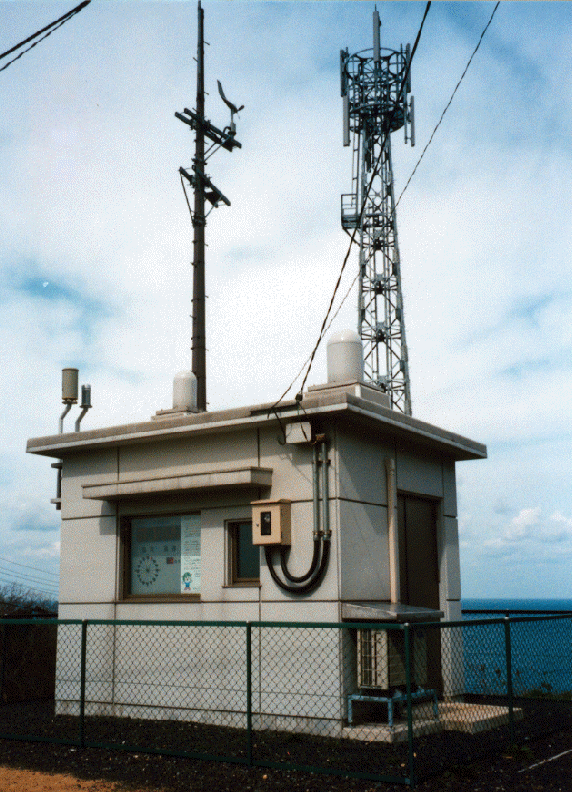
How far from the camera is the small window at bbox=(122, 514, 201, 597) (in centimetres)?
1002

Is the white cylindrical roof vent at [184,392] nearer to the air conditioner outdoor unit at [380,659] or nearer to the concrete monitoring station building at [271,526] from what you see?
the concrete monitoring station building at [271,526]

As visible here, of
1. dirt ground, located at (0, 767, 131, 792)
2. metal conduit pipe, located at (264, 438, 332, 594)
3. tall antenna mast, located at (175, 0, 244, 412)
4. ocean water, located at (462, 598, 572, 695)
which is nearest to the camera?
dirt ground, located at (0, 767, 131, 792)

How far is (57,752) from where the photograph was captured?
7.95 metres

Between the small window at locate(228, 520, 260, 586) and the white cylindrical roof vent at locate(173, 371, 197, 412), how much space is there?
6.85ft

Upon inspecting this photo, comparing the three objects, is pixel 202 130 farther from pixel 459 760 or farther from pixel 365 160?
pixel 459 760

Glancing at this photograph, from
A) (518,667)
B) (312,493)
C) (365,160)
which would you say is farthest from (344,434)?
(365,160)

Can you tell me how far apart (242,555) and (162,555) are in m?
1.27

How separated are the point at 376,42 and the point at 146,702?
22.8 m

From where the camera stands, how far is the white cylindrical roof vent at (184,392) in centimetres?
1102

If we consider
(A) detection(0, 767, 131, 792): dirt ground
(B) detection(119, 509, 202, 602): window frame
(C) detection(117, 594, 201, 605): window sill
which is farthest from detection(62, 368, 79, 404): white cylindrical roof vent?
(A) detection(0, 767, 131, 792): dirt ground

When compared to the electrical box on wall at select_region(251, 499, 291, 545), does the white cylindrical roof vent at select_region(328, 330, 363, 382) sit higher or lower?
higher

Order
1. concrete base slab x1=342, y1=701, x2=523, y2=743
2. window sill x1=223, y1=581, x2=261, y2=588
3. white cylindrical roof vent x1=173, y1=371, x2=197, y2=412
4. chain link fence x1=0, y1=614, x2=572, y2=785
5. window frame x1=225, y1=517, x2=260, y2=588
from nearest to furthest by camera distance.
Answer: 1. chain link fence x1=0, y1=614, x2=572, y2=785
2. concrete base slab x1=342, y1=701, x2=523, y2=743
3. window sill x1=223, y1=581, x2=261, y2=588
4. window frame x1=225, y1=517, x2=260, y2=588
5. white cylindrical roof vent x1=173, y1=371, x2=197, y2=412

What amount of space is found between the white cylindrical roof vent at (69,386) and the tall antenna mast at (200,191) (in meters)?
4.47

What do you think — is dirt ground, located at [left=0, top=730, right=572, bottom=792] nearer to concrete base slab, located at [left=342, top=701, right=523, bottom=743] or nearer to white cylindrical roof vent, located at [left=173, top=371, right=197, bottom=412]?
concrete base slab, located at [left=342, top=701, right=523, bottom=743]
